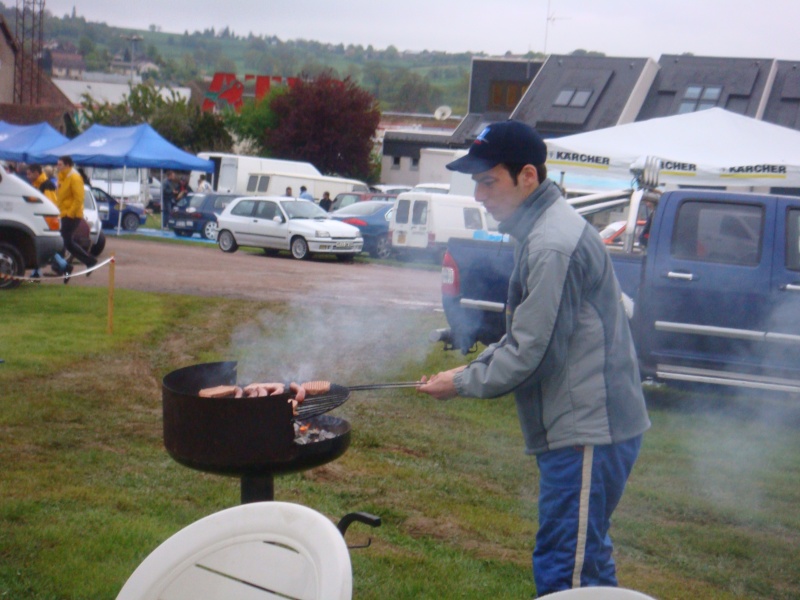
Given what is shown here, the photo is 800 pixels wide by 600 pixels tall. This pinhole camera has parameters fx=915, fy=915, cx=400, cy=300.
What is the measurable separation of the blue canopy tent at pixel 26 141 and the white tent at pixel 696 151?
21.2 meters

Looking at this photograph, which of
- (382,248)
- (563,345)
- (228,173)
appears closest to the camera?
(563,345)

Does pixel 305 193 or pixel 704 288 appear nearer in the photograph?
pixel 704 288

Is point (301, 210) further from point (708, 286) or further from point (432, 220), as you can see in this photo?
point (708, 286)

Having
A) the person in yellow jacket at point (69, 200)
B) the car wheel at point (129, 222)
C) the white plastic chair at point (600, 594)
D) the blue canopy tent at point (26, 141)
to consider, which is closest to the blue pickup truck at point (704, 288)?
the white plastic chair at point (600, 594)

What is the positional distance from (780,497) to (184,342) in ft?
21.2

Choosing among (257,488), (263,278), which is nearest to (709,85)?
(263,278)

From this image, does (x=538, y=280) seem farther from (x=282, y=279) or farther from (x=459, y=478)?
(x=282, y=279)

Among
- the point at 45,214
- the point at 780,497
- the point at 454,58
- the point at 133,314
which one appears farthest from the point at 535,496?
the point at 454,58

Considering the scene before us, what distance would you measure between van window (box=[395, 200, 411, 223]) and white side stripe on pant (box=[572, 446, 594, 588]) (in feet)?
62.5

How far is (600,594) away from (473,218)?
20235 mm

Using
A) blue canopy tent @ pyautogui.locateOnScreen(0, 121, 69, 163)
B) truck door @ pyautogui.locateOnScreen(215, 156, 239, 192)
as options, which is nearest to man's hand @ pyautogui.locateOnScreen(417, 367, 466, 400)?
blue canopy tent @ pyautogui.locateOnScreen(0, 121, 69, 163)

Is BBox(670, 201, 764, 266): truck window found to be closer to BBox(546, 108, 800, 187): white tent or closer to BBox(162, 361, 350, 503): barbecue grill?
BBox(546, 108, 800, 187): white tent

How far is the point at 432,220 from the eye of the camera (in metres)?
21.5

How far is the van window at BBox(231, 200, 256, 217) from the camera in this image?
22953mm
